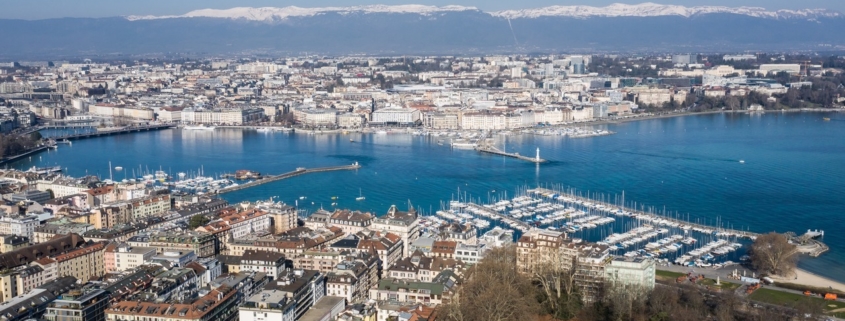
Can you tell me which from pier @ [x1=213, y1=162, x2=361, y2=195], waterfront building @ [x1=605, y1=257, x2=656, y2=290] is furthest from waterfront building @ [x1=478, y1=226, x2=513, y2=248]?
pier @ [x1=213, y1=162, x2=361, y2=195]

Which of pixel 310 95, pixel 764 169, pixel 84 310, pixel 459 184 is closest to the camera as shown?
pixel 84 310

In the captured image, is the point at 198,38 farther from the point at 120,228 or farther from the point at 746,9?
the point at 120,228

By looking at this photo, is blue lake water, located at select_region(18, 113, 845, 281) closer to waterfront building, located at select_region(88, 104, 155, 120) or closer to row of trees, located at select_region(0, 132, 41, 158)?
row of trees, located at select_region(0, 132, 41, 158)

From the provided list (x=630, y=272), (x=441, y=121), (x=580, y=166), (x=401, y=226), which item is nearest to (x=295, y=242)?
(x=401, y=226)

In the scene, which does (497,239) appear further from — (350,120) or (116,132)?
(116,132)

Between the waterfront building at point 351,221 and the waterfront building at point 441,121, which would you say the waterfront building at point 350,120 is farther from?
the waterfront building at point 351,221

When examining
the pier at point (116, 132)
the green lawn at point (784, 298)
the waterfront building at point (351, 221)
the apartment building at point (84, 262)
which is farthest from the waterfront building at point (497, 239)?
the pier at point (116, 132)

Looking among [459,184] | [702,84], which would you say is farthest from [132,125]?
[702,84]
